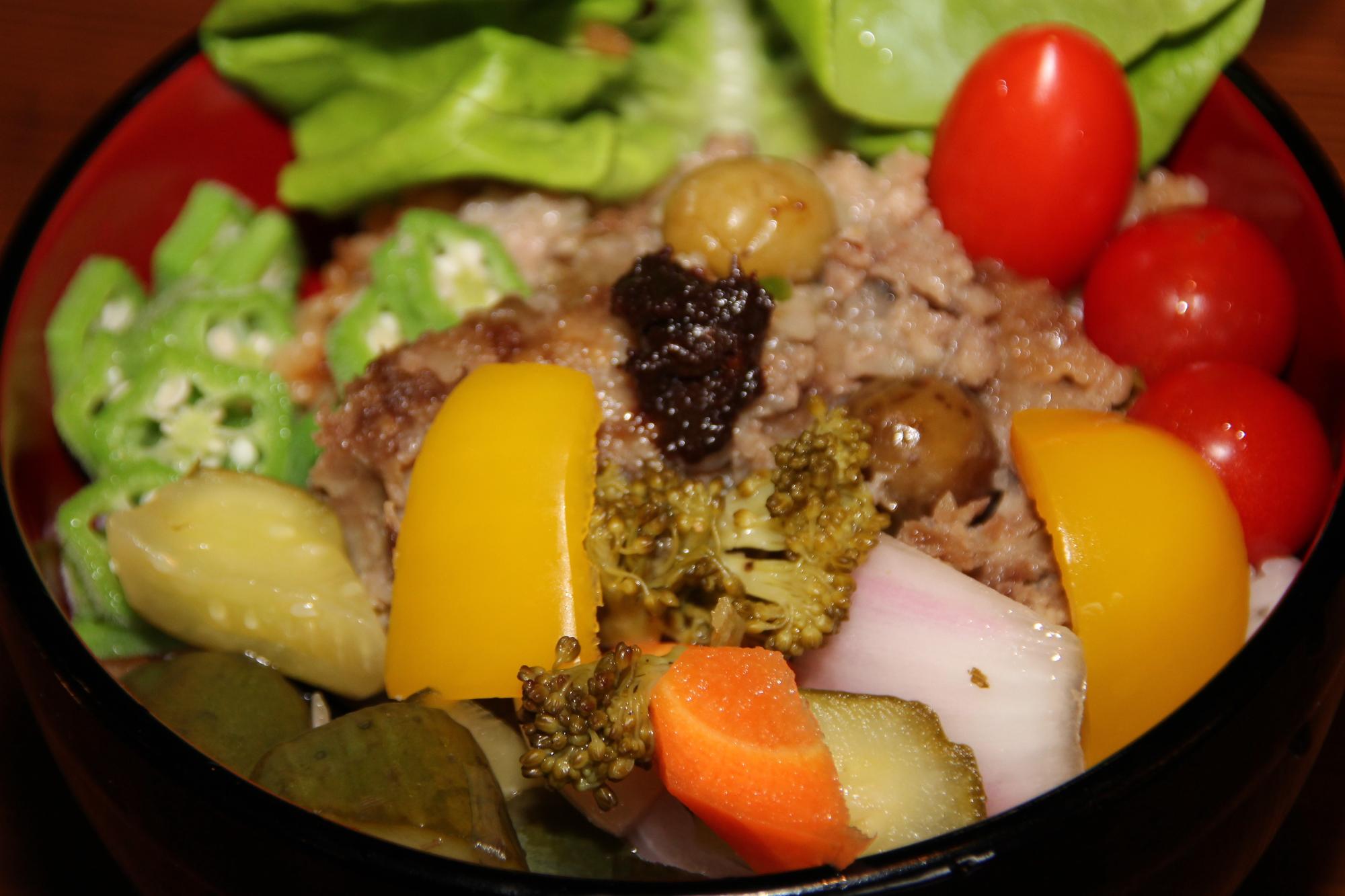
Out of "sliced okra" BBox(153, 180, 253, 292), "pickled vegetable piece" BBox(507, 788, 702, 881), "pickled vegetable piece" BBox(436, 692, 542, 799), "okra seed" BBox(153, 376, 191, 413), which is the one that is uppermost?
"sliced okra" BBox(153, 180, 253, 292)

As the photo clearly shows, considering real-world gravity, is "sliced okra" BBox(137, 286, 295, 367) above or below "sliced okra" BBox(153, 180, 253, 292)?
below

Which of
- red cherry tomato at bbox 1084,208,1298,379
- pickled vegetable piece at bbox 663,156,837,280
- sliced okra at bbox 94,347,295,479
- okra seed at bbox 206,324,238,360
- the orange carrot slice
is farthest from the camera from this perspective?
okra seed at bbox 206,324,238,360

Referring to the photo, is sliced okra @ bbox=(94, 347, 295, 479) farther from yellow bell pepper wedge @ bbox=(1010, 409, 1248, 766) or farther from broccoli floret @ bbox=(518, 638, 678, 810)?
yellow bell pepper wedge @ bbox=(1010, 409, 1248, 766)

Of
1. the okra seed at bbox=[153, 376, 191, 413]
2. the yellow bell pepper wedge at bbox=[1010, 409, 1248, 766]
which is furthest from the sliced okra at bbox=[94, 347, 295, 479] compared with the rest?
the yellow bell pepper wedge at bbox=[1010, 409, 1248, 766]

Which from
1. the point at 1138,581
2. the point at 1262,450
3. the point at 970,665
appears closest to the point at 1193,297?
the point at 1262,450

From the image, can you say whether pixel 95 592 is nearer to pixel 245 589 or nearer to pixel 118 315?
pixel 245 589

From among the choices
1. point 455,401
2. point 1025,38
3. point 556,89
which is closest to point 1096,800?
point 455,401
